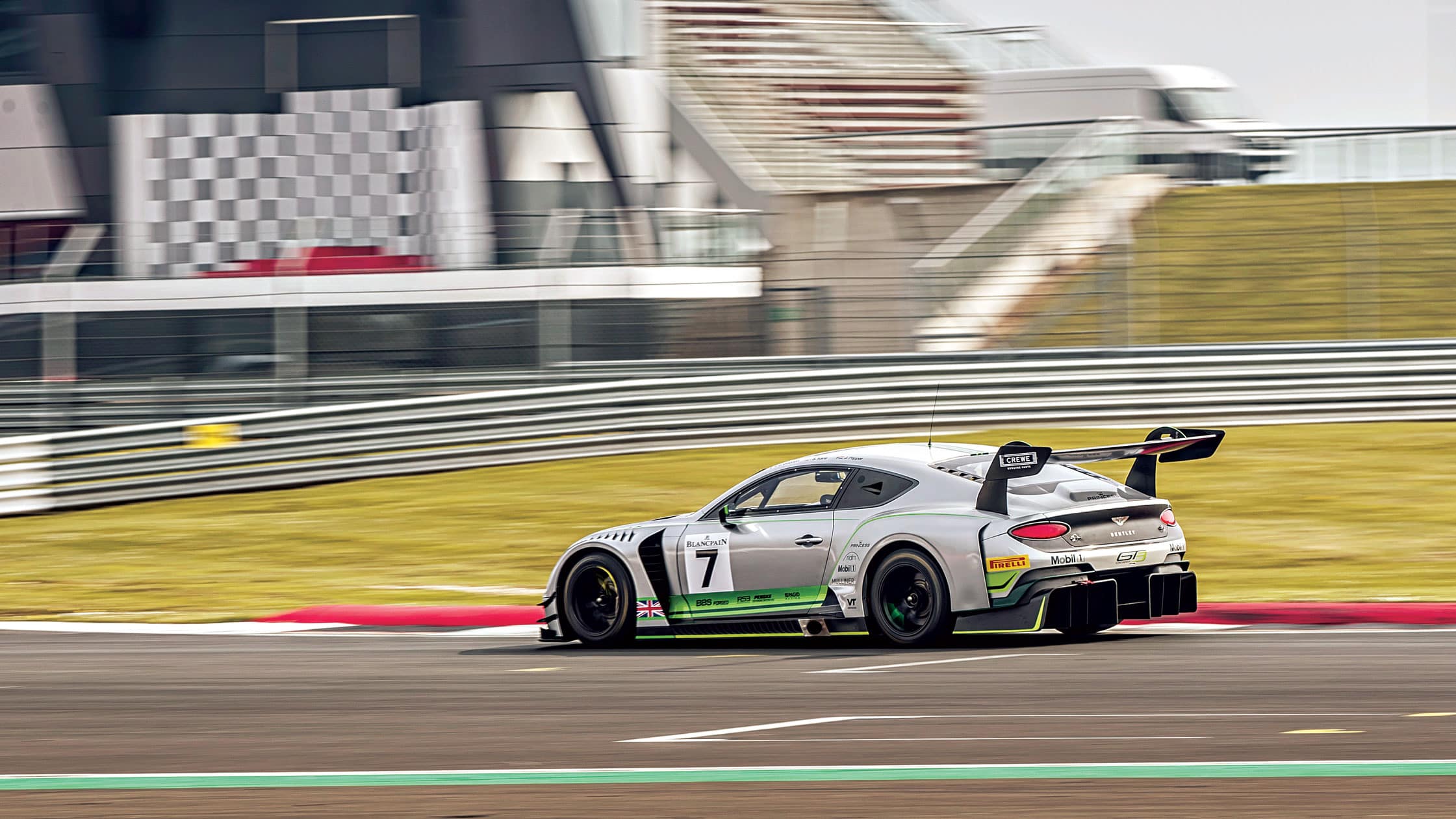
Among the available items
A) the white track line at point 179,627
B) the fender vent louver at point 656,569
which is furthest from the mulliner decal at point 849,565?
the white track line at point 179,627

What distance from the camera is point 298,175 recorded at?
95.5ft

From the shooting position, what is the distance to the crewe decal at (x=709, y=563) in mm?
10281

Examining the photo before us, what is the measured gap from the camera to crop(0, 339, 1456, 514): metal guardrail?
19828mm

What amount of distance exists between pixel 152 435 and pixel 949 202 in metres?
11.4

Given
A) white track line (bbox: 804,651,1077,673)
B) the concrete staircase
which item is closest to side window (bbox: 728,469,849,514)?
white track line (bbox: 804,651,1077,673)

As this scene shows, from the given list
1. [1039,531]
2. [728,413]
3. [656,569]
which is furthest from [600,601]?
[728,413]

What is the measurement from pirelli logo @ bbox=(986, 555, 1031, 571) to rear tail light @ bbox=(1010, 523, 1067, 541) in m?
0.12

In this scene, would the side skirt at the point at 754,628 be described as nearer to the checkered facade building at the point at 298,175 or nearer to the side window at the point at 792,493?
the side window at the point at 792,493

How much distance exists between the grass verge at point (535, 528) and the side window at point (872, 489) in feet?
10.8

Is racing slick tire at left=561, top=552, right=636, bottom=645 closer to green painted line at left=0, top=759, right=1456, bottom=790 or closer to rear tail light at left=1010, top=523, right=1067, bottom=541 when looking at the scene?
rear tail light at left=1010, top=523, right=1067, bottom=541

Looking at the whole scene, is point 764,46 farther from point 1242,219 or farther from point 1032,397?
point 1032,397

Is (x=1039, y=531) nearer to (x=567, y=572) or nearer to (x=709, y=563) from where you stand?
Answer: (x=709, y=563)

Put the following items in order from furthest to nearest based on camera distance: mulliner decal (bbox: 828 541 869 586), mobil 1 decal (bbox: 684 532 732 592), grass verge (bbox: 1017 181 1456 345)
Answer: grass verge (bbox: 1017 181 1456 345) < mobil 1 decal (bbox: 684 532 732 592) < mulliner decal (bbox: 828 541 869 586)

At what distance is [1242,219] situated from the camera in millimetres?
23891
